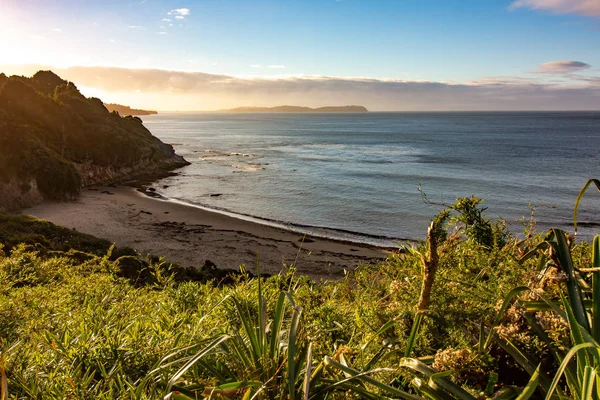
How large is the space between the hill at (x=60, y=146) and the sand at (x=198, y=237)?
219 centimetres

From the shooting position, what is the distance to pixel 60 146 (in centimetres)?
3969

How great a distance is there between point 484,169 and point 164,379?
54.4 metres

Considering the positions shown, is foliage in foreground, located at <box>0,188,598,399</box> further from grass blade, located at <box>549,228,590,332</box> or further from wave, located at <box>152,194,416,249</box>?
wave, located at <box>152,194,416,249</box>

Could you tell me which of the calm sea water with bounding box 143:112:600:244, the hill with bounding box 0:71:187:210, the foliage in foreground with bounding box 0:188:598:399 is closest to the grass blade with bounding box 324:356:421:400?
the foliage in foreground with bounding box 0:188:598:399

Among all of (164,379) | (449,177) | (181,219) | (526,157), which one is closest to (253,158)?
(449,177)

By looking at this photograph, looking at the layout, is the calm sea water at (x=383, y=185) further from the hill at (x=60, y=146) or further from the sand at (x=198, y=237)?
the hill at (x=60, y=146)

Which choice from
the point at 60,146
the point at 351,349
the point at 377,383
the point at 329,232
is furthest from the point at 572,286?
the point at 60,146

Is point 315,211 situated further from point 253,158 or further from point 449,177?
point 253,158

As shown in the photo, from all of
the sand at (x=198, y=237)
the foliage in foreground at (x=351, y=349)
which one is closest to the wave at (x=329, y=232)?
the sand at (x=198, y=237)

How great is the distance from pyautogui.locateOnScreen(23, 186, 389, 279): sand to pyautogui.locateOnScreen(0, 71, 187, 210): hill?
2.19m

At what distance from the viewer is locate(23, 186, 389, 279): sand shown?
69.4 feet

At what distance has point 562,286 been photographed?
7.86 feet

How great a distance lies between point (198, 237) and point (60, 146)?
2446 cm

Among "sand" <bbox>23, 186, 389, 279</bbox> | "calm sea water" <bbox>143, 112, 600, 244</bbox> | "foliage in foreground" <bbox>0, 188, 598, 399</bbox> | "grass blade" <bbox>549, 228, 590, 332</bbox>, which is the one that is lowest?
"sand" <bbox>23, 186, 389, 279</bbox>
